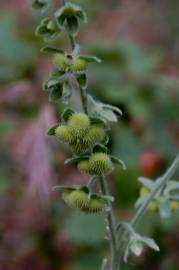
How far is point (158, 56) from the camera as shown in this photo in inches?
188

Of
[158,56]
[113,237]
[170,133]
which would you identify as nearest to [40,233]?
[170,133]

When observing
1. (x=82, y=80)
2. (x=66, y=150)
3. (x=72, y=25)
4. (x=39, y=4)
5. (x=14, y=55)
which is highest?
(x=14, y=55)

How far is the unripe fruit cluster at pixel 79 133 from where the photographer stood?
1825mm

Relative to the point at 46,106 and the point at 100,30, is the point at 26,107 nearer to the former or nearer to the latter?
the point at 46,106

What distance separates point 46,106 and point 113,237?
2067 millimetres

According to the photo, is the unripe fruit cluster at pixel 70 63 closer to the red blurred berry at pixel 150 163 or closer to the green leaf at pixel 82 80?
the green leaf at pixel 82 80

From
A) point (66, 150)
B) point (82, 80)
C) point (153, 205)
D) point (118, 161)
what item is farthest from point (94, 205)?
point (66, 150)

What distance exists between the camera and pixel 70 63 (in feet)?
6.14

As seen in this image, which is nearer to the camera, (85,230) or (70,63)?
(70,63)

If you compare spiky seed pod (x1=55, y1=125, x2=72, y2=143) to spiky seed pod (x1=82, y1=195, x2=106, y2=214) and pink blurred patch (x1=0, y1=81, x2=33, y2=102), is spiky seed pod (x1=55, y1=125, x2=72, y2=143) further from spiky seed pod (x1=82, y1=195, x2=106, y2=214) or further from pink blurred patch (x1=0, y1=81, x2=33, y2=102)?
pink blurred patch (x1=0, y1=81, x2=33, y2=102)

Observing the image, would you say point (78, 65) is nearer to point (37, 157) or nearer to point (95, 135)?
point (95, 135)

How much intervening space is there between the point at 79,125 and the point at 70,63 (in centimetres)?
17

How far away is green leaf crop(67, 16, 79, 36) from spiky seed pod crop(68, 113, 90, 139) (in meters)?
0.23

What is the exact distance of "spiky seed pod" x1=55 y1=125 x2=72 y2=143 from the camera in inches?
71.9
